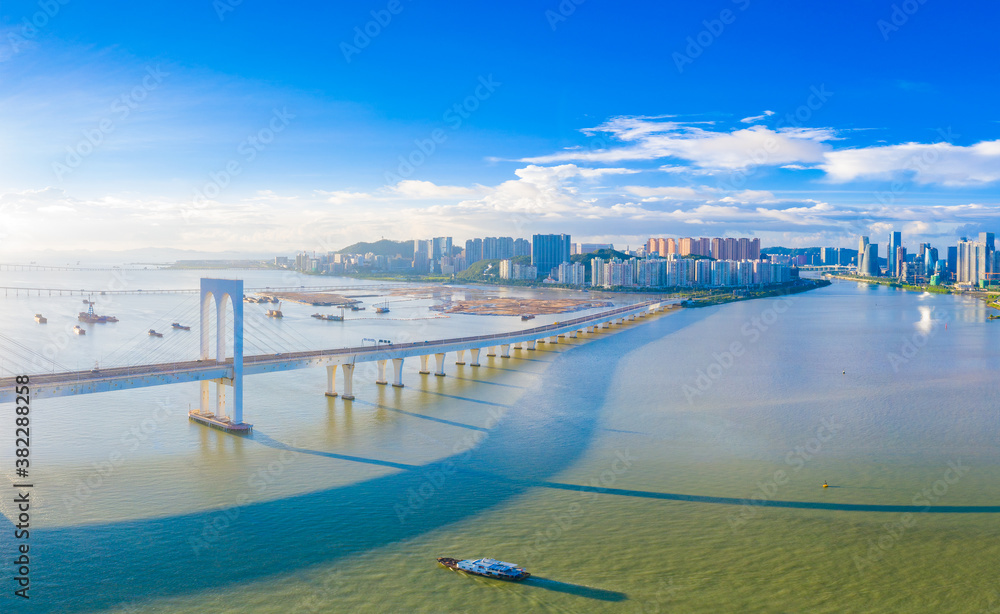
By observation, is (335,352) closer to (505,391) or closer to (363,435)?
(363,435)

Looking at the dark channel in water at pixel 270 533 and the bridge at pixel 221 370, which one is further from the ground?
the bridge at pixel 221 370

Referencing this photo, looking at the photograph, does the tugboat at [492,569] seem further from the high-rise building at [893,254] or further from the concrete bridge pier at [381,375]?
the high-rise building at [893,254]

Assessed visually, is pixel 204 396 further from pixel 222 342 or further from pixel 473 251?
pixel 473 251

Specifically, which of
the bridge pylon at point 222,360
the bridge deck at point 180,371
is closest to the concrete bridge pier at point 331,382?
the bridge deck at point 180,371

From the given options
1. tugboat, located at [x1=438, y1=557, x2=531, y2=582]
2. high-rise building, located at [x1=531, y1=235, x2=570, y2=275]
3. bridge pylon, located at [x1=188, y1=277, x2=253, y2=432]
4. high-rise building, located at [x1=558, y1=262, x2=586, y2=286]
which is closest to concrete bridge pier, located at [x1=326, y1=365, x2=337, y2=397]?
bridge pylon, located at [x1=188, y1=277, x2=253, y2=432]

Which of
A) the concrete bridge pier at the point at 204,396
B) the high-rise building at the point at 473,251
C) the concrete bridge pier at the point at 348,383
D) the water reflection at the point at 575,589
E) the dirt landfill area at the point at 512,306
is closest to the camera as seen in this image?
the water reflection at the point at 575,589

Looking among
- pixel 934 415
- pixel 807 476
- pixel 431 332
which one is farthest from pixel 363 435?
pixel 431 332

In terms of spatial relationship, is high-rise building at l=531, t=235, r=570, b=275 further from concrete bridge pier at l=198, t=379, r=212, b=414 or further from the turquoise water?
concrete bridge pier at l=198, t=379, r=212, b=414
